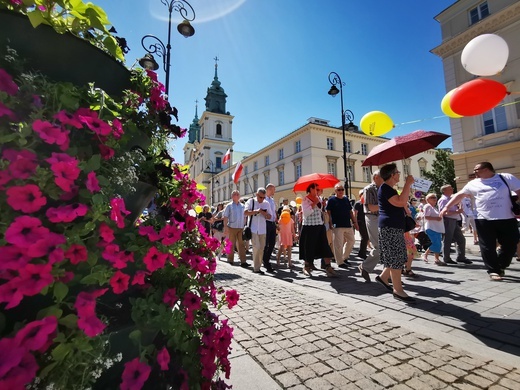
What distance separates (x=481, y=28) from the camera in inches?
726

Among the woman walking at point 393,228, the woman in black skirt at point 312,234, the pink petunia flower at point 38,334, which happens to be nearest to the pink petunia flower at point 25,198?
the pink petunia flower at point 38,334

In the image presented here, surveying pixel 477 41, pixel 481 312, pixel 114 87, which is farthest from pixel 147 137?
pixel 477 41

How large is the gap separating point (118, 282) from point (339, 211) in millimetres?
5942

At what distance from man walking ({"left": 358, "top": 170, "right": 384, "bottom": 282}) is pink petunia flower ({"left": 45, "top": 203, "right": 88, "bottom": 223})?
4.83 m

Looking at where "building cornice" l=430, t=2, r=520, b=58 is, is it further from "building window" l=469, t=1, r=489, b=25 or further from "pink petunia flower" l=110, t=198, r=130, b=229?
"pink petunia flower" l=110, t=198, r=130, b=229

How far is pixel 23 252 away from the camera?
0.81 m

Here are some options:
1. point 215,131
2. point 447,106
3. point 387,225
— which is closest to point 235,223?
point 387,225

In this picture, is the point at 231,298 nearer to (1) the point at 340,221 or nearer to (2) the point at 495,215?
(2) the point at 495,215

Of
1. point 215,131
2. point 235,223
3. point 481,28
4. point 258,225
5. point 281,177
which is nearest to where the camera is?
point 258,225

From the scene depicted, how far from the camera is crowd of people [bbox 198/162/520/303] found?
13.2 feet

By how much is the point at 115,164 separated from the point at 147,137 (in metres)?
0.32

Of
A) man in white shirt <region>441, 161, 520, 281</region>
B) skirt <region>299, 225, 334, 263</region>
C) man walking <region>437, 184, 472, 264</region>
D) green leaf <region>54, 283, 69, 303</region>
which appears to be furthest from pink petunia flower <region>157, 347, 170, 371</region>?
man walking <region>437, 184, 472, 264</region>

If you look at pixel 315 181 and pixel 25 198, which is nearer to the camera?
pixel 25 198

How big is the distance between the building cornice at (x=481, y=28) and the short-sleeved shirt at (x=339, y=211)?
65.7 ft
